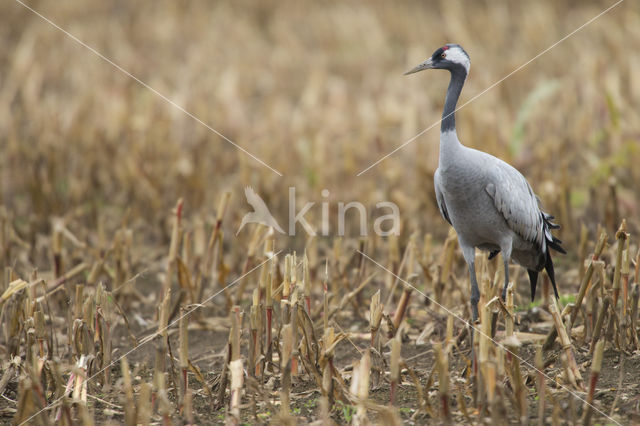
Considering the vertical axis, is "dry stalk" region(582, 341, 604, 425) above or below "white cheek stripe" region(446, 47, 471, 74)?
below

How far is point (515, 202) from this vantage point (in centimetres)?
406

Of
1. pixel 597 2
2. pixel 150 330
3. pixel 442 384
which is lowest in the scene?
pixel 150 330

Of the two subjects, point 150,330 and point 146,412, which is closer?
point 146,412

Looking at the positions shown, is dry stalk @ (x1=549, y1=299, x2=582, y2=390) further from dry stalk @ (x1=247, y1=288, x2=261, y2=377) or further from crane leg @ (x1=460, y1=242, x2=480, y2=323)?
dry stalk @ (x1=247, y1=288, x2=261, y2=377)

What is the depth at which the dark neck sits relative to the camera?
12.6 ft

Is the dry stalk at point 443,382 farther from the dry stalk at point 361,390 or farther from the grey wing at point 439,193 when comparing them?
the grey wing at point 439,193

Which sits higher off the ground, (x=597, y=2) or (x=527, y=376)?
(x=597, y=2)

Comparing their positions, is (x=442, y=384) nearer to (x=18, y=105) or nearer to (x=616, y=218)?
(x=616, y=218)

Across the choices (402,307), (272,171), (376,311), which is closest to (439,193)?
(402,307)

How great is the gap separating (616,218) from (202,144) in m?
4.03

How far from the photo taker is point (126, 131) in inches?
317

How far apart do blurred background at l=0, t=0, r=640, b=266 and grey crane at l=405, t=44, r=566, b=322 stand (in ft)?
4.97

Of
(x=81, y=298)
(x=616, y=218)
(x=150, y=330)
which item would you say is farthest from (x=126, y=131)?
(x=616, y=218)

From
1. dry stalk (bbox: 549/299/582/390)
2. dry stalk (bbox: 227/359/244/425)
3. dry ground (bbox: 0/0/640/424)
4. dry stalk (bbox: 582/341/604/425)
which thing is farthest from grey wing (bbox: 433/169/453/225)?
dry stalk (bbox: 227/359/244/425)
